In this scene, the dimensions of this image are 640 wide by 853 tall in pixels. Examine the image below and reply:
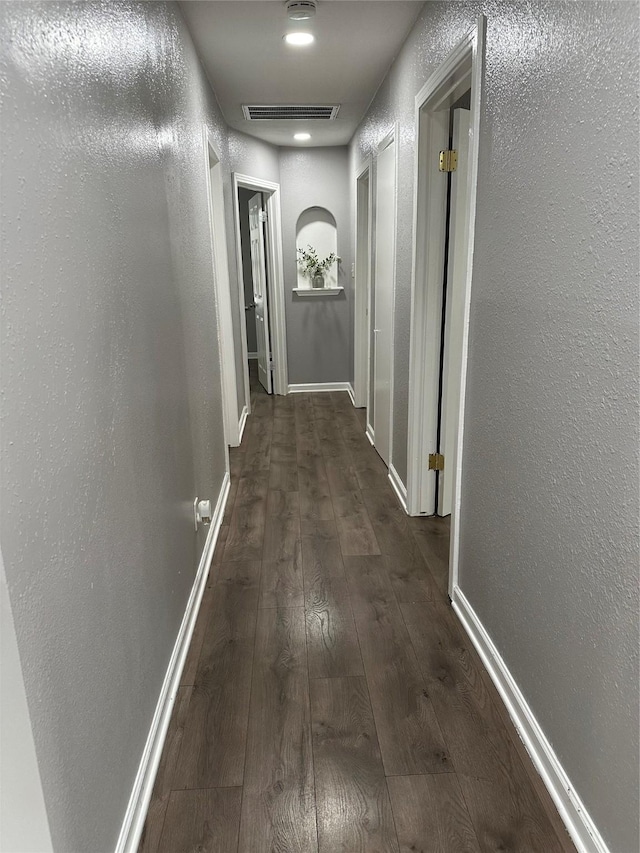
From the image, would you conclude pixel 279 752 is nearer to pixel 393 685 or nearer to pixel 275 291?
pixel 393 685

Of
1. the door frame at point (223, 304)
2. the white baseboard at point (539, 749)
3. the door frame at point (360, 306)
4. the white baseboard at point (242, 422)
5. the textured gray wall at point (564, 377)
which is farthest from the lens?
the door frame at point (360, 306)

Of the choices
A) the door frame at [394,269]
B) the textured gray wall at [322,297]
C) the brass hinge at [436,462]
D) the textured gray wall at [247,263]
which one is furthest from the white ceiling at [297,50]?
the textured gray wall at [247,263]

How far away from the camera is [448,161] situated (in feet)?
9.33

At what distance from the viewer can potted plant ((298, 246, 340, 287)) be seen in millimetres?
6166

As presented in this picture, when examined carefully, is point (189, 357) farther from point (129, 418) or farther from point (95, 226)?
point (95, 226)

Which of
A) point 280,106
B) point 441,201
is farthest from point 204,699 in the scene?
point 280,106

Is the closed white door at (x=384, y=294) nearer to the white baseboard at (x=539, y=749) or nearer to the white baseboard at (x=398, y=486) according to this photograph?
the white baseboard at (x=398, y=486)

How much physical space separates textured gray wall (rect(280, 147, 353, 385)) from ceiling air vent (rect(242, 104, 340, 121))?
129cm

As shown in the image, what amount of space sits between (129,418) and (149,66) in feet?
3.98

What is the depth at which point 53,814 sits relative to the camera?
105 centimetres

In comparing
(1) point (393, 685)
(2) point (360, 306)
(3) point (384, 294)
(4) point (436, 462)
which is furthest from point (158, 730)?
(2) point (360, 306)

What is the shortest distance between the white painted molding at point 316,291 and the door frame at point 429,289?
124 inches

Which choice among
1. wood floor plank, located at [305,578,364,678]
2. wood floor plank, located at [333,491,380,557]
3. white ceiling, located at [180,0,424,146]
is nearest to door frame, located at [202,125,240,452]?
white ceiling, located at [180,0,424,146]

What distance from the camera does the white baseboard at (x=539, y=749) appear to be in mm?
1437
